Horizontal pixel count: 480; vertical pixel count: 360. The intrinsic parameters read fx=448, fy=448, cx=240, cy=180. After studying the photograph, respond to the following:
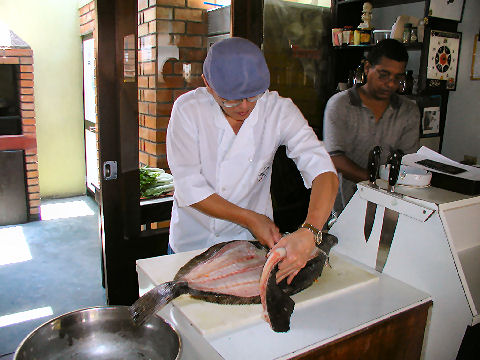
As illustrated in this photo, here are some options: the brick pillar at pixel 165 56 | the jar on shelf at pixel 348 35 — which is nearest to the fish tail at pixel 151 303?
the brick pillar at pixel 165 56

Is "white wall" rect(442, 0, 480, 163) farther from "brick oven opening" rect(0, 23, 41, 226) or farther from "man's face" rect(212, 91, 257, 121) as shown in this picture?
"brick oven opening" rect(0, 23, 41, 226)

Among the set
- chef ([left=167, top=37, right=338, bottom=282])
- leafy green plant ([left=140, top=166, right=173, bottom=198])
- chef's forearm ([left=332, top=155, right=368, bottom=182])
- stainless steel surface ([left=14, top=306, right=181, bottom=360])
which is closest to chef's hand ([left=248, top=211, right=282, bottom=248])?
chef ([left=167, top=37, right=338, bottom=282])

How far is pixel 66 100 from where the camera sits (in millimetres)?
5508

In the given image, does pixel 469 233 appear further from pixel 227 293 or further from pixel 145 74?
pixel 145 74

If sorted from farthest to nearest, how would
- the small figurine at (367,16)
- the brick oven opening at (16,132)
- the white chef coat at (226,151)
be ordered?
the brick oven opening at (16,132) < the small figurine at (367,16) < the white chef coat at (226,151)

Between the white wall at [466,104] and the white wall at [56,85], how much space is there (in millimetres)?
4245

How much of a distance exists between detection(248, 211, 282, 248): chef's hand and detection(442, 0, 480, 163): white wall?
2495mm

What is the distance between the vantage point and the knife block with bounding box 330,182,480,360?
1.33m

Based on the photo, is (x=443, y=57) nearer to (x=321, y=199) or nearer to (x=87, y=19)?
(x=321, y=199)

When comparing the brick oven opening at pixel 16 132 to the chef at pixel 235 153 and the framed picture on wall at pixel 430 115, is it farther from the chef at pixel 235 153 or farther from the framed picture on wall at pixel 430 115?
the framed picture on wall at pixel 430 115

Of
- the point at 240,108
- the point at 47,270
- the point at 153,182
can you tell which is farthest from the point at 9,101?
the point at 240,108

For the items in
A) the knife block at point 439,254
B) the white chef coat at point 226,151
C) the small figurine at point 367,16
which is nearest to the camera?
the knife block at point 439,254

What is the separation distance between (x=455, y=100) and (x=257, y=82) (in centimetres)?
255

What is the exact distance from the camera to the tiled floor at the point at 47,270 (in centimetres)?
303
